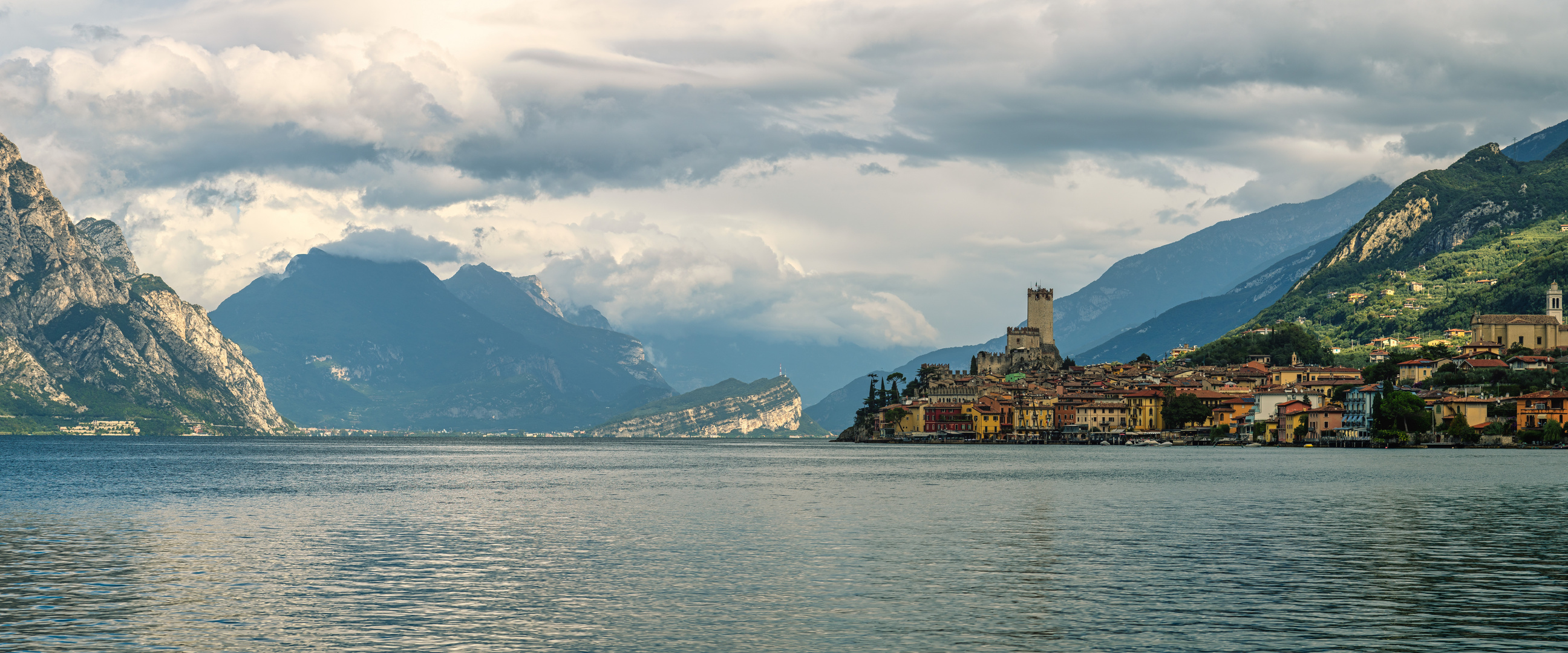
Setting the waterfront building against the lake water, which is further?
the waterfront building

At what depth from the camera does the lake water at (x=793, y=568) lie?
113ft

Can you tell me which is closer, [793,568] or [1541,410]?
[793,568]

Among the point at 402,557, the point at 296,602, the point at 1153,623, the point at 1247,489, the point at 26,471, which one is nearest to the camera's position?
the point at 1153,623

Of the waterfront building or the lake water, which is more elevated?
the waterfront building

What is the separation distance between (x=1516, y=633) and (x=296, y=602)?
117 feet

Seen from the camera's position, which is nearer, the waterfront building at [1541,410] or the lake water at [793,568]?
the lake water at [793,568]

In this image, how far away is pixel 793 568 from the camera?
48.4 m

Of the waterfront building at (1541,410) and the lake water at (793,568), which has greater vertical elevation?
the waterfront building at (1541,410)

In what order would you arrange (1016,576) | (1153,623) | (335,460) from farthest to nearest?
(335,460)
(1016,576)
(1153,623)

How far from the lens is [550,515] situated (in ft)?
246

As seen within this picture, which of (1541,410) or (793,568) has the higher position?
(1541,410)

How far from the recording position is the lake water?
113 feet

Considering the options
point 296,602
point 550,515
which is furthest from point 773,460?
point 296,602

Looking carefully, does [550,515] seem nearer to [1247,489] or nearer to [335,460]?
[1247,489]
